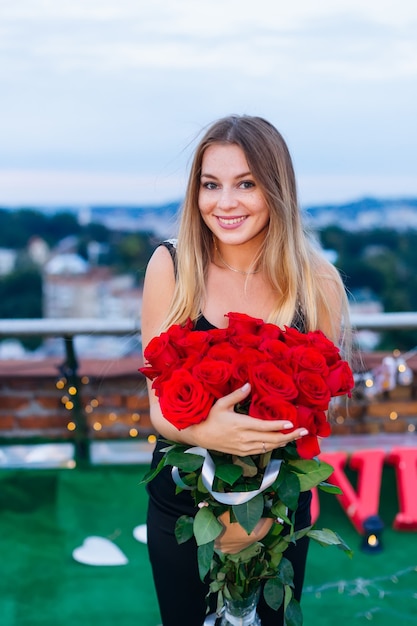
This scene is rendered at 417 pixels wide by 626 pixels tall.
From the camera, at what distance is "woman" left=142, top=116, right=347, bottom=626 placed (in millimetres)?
1409

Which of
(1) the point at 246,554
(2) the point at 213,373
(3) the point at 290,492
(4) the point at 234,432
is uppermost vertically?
(2) the point at 213,373

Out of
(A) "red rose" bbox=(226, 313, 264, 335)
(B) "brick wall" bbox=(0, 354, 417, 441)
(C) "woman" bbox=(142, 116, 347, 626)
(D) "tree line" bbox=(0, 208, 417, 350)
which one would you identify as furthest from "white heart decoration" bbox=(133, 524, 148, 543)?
(A) "red rose" bbox=(226, 313, 264, 335)

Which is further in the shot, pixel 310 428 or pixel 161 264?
pixel 161 264

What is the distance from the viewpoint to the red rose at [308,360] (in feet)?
3.46

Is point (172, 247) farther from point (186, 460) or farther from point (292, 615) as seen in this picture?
point (292, 615)

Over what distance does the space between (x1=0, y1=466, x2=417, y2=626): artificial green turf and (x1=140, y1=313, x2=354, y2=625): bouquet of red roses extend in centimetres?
128

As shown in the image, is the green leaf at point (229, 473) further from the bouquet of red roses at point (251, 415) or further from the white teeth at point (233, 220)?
the white teeth at point (233, 220)

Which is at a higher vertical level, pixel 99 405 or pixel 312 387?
pixel 312 387

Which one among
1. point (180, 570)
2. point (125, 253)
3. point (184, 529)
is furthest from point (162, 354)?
point (125, 253)

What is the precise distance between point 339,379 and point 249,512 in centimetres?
25

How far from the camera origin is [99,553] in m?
2.64

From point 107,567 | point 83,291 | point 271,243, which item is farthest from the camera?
point 83,291

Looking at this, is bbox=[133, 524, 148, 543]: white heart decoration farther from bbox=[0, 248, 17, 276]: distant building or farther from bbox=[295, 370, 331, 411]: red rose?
bbox=[0, 248, 17, 276]: distant building

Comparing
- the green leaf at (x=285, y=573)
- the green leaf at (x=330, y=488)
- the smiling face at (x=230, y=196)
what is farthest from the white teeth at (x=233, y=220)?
the green leaf at (x=285, y=573)
